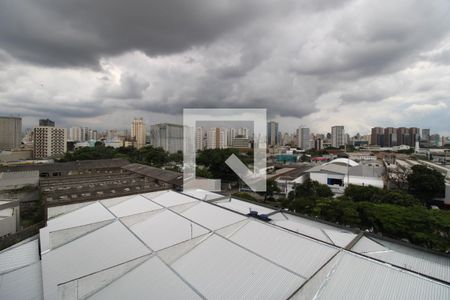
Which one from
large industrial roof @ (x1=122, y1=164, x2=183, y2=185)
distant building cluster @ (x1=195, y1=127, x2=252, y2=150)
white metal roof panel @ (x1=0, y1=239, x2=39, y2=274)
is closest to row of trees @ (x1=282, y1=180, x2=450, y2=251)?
large industrial roof @ (x1=122, y1=164, x2=183, y2=185)

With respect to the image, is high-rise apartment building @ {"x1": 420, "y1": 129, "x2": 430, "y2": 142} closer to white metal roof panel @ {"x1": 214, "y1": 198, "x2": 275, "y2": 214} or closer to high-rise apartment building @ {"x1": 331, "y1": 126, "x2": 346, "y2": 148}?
high-rise apartment building @ {"x1": 331, "y1": 126, "x2": 346, "y2": 148}

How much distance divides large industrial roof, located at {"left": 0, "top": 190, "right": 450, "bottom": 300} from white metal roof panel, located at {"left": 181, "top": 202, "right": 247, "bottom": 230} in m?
0.02

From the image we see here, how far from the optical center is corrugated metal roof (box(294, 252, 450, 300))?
2.46 m

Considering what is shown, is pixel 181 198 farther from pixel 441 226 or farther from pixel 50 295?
pixel 441 226

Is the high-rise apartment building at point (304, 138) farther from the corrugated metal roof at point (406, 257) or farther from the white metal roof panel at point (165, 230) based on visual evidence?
the white metal roof panel at point (165, 230)

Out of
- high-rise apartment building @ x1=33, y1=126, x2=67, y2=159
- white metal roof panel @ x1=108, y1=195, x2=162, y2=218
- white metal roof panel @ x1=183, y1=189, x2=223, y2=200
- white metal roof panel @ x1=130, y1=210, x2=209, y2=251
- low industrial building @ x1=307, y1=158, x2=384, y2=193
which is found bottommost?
low industrial building @ x1=307, y1=158, x2=384, y2=193

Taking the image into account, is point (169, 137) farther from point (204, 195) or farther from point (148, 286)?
point (148, 286)

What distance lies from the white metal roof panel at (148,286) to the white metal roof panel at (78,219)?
251 centimetres

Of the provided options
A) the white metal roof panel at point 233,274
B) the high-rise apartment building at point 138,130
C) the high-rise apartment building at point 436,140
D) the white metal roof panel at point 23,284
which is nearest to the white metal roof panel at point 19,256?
the white metal roof panel at point 23,284

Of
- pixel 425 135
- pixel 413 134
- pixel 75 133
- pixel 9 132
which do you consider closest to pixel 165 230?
pixel 9 132

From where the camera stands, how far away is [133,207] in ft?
19.1

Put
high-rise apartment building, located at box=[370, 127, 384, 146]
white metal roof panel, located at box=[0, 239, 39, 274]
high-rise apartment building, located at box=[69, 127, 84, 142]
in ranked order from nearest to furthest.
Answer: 1. white metal roof panel, located at box=[0, 239, 39, 274]
2. high-rise apartment building, located at box=[370, 127, 384, 146]
3. high-rise apartment building, located at box=[69, 127, 84, 142]

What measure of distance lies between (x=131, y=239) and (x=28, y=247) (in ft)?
8.86

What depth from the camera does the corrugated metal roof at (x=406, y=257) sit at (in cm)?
353
